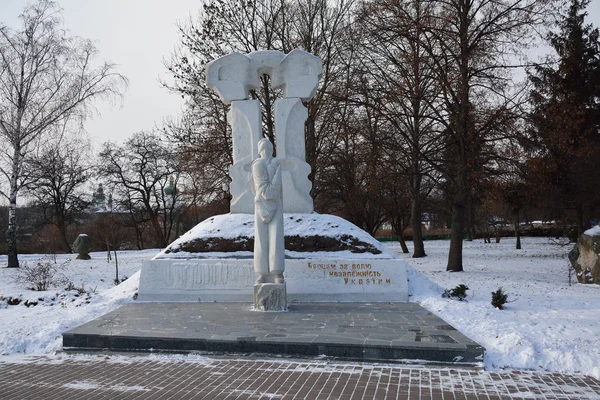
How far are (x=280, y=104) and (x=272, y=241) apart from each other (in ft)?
16.7

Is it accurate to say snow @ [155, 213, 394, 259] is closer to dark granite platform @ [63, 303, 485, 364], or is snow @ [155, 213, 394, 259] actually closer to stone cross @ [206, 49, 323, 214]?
stone cross @ [206, 49, 323, 214]

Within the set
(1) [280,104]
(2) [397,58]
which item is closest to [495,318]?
(1) [280,104]

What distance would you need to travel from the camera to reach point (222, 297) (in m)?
11.1

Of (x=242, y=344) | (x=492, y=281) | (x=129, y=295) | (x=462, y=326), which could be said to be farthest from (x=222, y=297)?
(x=492, y=281)

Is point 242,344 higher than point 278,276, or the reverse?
point 278,276

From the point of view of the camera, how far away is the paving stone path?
5234mm

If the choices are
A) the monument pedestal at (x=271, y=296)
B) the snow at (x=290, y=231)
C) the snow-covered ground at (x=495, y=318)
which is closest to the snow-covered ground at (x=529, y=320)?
the snow-covered ground at (x=495, y=318)

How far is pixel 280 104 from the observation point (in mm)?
13273

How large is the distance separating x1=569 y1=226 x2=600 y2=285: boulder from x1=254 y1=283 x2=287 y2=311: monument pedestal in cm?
877

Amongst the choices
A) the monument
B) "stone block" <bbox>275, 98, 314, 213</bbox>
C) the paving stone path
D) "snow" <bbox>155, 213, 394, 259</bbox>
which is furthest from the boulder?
the paving stone path

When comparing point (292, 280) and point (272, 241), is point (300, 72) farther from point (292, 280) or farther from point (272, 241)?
point (272, 241)

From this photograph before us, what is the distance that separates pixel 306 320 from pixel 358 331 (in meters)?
1.16

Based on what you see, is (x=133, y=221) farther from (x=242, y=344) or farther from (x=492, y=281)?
(x=242, y=344)

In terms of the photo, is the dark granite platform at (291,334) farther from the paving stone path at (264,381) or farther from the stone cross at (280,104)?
the stone cross at (280,104)
